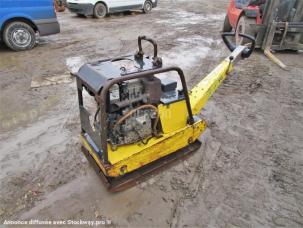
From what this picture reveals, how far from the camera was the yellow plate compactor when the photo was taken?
2.07m

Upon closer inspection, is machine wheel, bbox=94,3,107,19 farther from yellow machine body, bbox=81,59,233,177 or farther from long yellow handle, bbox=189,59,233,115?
yellow machine body, bbox=81,59,233,177

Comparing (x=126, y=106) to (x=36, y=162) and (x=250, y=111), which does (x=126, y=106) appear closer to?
(x=36, y=162)

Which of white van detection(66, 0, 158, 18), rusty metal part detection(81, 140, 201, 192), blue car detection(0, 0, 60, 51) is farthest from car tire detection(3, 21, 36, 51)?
rusty metal part detection(81, 140, 201, 192)

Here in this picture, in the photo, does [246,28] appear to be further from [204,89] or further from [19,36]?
[19,36]

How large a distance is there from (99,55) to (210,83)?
429 cm

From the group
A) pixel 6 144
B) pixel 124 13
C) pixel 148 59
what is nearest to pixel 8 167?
pixel 6 144

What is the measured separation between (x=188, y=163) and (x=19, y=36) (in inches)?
239

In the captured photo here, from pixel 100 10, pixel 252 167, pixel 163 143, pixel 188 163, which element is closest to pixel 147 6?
pixel 100 10

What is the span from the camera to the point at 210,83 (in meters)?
2.99

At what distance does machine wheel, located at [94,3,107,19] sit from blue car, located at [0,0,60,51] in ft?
14.7

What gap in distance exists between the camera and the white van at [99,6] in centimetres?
1071

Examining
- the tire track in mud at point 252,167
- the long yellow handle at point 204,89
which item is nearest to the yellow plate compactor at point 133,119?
the long yellow handle at point 204,89

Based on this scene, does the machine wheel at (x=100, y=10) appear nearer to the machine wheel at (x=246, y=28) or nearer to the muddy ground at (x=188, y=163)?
the muddy ground at (x=188, y=163)

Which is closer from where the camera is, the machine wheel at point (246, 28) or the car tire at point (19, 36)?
the machine wheel at point (246, 28)
